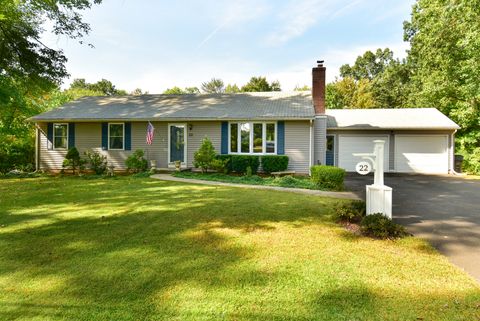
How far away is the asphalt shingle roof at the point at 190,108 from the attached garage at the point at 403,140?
3630 mm

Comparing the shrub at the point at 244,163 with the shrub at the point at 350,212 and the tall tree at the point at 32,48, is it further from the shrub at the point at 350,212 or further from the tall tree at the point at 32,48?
the tall tree at the point at 32,48

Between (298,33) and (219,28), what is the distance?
17.5 ft

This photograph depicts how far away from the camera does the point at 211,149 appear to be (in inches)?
507

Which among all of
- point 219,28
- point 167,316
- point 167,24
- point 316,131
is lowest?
point 167,316

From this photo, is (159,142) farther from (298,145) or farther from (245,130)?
(298,145)

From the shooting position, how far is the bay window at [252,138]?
13.6m

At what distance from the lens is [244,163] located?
13195mm

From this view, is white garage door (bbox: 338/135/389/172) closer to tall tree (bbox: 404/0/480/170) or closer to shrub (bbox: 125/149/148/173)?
tall tree (bbox: 404/0/480/170)

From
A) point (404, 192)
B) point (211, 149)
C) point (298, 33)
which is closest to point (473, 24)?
point (298, 33)

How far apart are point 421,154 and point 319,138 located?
6994 millimetres

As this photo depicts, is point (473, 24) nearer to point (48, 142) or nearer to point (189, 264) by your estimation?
point (189, 264)

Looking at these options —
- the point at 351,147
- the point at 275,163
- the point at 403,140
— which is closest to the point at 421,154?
the point at 403,140

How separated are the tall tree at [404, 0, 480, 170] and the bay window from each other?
36.6 ft

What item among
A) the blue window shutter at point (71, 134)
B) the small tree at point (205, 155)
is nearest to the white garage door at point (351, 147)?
the small tree at point (205, 155)
